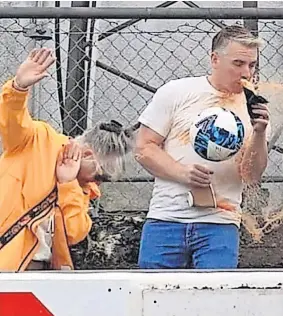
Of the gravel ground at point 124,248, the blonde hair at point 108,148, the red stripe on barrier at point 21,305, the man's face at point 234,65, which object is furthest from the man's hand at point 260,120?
the red stripe on barrier at point 21,305

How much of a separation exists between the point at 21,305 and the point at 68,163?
1.02 m

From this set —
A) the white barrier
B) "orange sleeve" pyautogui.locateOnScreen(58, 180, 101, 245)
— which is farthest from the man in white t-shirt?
the white barrier

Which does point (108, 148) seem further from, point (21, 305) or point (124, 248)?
point (21, 305)

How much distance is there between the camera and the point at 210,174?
3.19m

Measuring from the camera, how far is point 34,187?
301cm

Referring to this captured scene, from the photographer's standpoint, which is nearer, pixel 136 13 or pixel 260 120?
pixel 260 120

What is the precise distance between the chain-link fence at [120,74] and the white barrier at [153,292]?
1.77m

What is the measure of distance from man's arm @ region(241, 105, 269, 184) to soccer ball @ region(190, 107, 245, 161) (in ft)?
0.20

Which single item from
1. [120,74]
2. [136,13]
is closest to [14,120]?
[136,13]

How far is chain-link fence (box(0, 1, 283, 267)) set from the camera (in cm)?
430

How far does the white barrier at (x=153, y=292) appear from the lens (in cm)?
215

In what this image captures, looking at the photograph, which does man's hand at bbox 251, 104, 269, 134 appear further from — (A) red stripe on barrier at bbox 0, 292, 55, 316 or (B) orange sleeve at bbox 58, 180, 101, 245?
(A) red stripe on barrier at bbox 0, 292, 55, 316

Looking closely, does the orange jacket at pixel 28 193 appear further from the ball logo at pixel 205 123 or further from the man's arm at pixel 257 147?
the man's arm at pixel 257 147

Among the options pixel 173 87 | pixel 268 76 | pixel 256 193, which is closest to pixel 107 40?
pixel 268 76
